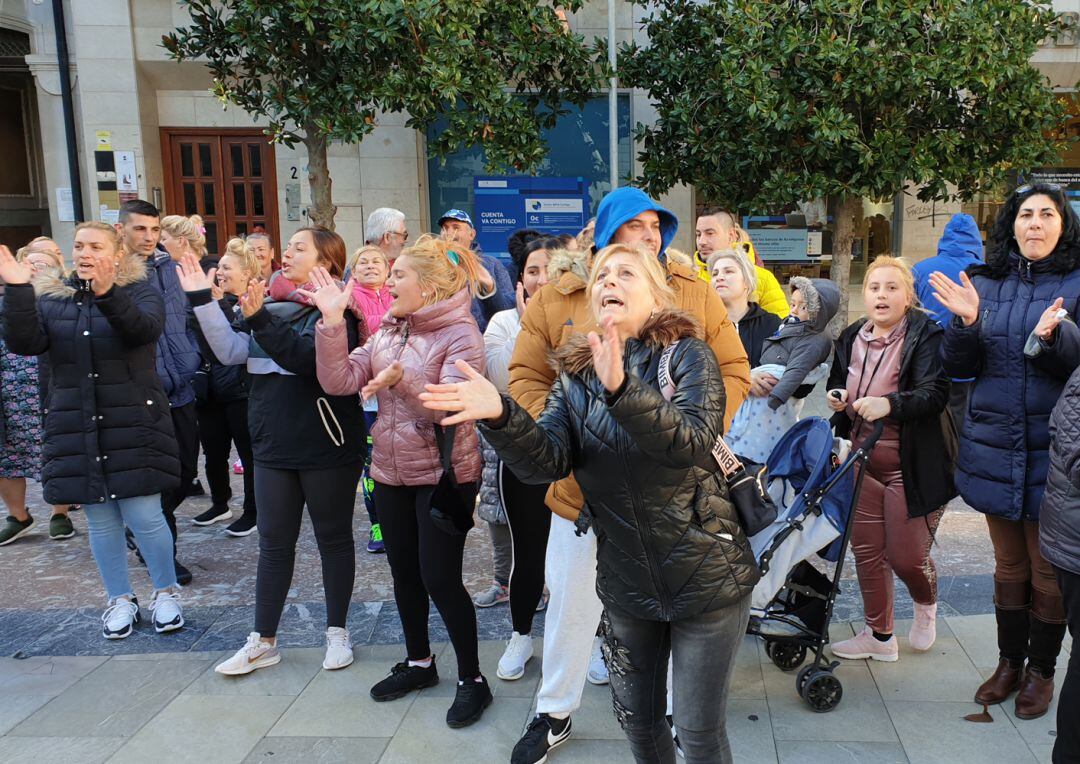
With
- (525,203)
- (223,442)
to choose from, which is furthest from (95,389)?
(525,203)

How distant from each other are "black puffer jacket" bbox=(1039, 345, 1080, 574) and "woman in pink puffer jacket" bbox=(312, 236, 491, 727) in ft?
6.78

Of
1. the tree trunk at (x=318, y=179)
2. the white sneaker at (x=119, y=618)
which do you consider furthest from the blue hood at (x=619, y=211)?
the tree trunk at (x=318, y=179)

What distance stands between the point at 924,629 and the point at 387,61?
7737 mm

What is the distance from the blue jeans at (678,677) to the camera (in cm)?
249

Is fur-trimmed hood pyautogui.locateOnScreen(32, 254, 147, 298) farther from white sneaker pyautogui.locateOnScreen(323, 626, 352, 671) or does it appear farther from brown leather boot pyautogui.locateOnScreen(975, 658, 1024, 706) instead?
brown leather boot pyautogui.locateOnScreen(975, 658, 1024, 706)

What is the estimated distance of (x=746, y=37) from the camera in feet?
31.4

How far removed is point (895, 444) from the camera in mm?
3850

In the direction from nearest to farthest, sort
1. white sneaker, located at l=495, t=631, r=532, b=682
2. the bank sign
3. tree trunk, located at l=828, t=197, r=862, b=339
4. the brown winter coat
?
the brown winter coat → white sneaker, located at l=495, t=631, r=532, b=682 → tree trunk, located at l=828, t=197, r=862, b=339 → the bank sign

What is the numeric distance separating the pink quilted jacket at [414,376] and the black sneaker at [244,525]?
2756 millimetres

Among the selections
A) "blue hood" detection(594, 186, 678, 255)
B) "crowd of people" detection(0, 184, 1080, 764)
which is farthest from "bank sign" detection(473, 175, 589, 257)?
"blue hood" detection(594, 186, 678, 255)

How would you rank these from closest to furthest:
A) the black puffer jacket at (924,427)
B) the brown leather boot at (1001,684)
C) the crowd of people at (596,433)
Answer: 1. the crowd of people at (596,433)
2. the brown leather boot at (1001,684)
3. the black puffer jacket at (924,427)

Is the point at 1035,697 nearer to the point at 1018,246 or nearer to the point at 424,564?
the point at 1018,246

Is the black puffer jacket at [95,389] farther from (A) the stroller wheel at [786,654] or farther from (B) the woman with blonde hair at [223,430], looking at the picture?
(A) the stroller wheel at [786,654]

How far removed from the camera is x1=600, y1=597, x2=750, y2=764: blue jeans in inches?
98.0
